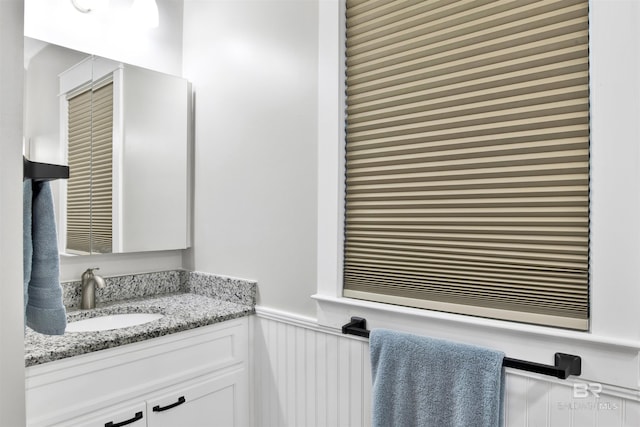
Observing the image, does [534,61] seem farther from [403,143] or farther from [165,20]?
[165,20]

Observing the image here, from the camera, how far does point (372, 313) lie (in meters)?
1.38

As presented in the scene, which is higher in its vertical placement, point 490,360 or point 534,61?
point 534,61

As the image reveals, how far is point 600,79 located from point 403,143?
53 centimetres

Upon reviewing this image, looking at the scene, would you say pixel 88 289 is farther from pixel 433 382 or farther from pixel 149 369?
pixel 433 382

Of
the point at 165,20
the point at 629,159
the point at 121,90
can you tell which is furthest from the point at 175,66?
the point at 629,159

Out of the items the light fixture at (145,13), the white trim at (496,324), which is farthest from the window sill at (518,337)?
the light fixture at (145,13)

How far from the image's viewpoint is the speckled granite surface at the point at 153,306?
1.28m

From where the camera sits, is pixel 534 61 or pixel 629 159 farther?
pixel 534 61

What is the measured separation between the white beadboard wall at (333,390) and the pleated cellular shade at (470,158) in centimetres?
19

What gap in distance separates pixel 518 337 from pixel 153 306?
1.41 metres

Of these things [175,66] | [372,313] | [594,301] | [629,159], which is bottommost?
[372,313]

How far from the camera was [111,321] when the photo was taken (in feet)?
5.69

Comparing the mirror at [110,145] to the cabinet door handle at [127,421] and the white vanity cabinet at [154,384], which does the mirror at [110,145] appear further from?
the cabinet door handle at [127,421]

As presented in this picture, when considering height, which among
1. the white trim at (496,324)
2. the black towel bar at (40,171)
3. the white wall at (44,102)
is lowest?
the white trim at (496,324)
